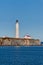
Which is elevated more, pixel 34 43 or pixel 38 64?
pixel 34 43

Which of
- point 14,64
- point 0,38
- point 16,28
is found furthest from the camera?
point 0,38

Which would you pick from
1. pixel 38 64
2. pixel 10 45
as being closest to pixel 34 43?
pixel 10 45

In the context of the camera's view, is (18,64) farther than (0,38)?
No

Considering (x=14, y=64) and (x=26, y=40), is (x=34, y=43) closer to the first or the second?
(x=26, y=40)

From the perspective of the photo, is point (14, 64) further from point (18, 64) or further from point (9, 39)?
point (9, 39)

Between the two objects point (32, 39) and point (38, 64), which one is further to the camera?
point (32, 39)

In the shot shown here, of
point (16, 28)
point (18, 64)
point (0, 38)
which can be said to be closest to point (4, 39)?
point (0, 38)

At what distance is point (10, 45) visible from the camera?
13612 centimetres

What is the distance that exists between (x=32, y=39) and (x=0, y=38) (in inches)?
618

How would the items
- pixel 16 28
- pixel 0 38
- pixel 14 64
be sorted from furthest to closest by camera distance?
pixel 0 38 < pixel 16 28 < pixel 14 64

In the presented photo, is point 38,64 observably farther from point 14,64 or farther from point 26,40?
point 26,40

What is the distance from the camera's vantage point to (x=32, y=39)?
13912 cm

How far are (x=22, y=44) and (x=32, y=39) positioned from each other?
5.26 meters

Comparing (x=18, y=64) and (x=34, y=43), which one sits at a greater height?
(x=34, y=43)
